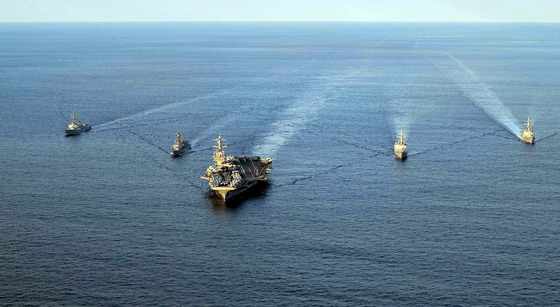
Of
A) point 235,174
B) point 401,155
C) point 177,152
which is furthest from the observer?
point 177,152

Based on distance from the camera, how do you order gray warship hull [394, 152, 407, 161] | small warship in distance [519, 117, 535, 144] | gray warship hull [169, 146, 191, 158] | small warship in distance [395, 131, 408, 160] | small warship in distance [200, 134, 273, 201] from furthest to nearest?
small warship in distance [519, 117, 535, 144], gray warship hull [169, 146, 191, 158], small warship in distance [395, 131, 408, 160], gray warship hull [394, 152, 407, 161], small warship in distance [200, 134, 273, 201]

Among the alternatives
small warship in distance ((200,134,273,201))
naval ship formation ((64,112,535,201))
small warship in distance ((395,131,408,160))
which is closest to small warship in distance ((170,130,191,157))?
naval ship formation ((64,112,535,201))

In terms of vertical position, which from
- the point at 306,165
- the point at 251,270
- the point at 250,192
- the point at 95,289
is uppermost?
the point at 306,165

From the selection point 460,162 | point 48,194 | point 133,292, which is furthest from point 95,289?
point 460,162

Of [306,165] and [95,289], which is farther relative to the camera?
[306,165]

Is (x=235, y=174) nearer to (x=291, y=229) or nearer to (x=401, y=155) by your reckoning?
(x=291, y=229)

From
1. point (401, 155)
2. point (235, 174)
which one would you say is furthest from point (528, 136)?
point (235, 174)

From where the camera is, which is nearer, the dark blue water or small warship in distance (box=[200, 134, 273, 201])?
the dark blue water

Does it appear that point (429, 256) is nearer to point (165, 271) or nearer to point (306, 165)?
point (165, 271)

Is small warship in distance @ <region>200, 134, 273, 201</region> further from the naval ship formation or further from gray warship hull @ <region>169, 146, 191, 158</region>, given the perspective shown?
gray warship hull @ <region>169, 146, 191, 158</region>
